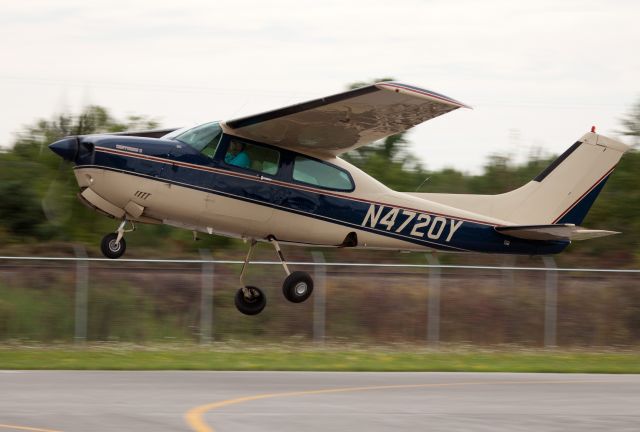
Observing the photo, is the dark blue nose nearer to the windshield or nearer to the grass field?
the windshield

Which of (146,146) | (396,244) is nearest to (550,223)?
(396,244)

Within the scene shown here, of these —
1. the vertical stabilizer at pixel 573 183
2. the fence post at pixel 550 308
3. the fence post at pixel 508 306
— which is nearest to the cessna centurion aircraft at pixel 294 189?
the vertical stabilizer at pixel 573 183

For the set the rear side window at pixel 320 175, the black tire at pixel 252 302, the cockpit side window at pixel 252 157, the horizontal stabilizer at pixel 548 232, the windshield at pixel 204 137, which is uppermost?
the windshield at pixel 204 137

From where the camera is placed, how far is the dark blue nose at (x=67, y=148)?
16.4 m

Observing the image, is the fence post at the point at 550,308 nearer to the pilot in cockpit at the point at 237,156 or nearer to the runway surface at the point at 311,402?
the runway surface at the point at 311,402

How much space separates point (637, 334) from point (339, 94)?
14310 millimetres

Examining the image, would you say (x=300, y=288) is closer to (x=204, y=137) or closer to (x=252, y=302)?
(x=252, y=302)

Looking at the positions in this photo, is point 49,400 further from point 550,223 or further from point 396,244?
point 550,223

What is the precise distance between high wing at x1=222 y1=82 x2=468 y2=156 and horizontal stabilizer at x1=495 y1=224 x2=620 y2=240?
329 centimetres

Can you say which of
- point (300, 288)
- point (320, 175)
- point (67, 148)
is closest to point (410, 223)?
point (320, 175)

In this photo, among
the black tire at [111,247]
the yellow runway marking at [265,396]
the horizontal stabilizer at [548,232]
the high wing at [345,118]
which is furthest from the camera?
the horizontal stabilizer at [548,232]

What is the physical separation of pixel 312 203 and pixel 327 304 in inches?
295

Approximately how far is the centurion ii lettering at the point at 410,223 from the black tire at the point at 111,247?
4.18m

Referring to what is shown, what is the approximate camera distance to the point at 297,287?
19031 millimetres
